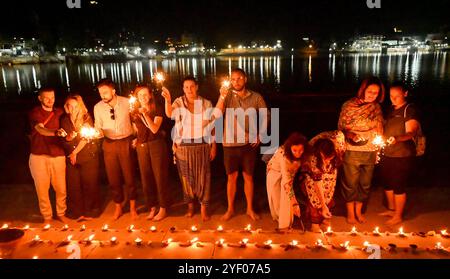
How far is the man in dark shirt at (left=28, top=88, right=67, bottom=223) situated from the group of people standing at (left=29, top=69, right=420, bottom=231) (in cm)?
1

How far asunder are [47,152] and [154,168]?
1.48 metres

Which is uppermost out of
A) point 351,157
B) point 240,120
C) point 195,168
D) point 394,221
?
point 240,120

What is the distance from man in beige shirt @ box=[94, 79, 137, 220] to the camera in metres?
5.17

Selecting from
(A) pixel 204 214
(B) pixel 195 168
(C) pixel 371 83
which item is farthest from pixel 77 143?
(C) pixel 371 83

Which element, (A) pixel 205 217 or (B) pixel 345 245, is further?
(A) pixel 205 217

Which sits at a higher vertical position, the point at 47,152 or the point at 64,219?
the point at 47,152

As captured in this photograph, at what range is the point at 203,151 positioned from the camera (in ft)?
17.3

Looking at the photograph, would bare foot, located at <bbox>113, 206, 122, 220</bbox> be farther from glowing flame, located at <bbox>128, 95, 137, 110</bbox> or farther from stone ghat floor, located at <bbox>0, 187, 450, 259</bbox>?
glowing flame, located at <bbox>128, 95, 137, 110</bbox>

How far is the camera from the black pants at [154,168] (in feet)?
17.3

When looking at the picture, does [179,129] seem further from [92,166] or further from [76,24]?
[76,24]

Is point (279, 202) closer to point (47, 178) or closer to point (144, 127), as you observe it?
point (144, 127)

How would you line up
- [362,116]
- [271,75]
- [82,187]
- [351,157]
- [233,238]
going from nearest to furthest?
[233,238]
[362,116]
[351,157]
[82,187]
[271,75]

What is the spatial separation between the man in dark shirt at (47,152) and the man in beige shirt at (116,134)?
0.56 metres

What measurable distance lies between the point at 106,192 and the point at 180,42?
14472 cm
